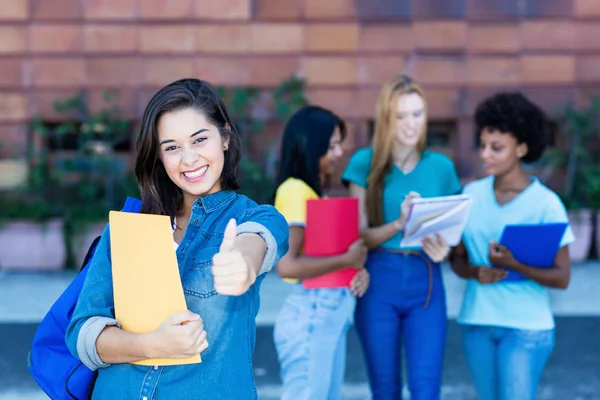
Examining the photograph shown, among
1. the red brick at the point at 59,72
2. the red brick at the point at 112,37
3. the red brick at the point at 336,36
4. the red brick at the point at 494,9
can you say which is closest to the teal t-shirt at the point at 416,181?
the red brick at the point at 336,36

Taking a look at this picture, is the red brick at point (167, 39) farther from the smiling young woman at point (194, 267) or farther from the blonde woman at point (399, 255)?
the smiling young woman at point (194, 267)

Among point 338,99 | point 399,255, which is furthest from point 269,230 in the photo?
point 338,99

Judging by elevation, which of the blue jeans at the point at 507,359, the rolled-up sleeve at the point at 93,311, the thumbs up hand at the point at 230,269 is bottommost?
the blue jeans at the point at 507,359

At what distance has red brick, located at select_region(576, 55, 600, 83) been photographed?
29.2ft

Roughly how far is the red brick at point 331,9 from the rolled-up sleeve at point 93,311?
23.3 ft

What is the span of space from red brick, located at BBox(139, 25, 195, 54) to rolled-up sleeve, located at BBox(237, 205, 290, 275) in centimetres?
702

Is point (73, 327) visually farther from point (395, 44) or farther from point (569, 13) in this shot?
point (569, 13)

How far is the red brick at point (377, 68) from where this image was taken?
8.85m

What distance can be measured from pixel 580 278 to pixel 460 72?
257cm

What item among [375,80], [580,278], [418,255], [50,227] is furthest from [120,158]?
[418,255]

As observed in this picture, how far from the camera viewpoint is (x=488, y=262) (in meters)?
3.57

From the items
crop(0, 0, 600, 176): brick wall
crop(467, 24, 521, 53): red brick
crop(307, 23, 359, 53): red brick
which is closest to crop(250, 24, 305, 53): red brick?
crop(0, 0, 600, 176): brick wall

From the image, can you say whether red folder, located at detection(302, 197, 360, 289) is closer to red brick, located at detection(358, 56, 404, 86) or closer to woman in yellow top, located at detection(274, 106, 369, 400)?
woman in yellow top, located at detection(274, 106, 369, 400)

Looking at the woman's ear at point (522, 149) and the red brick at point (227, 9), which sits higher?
the red brick at point (227, 9)
